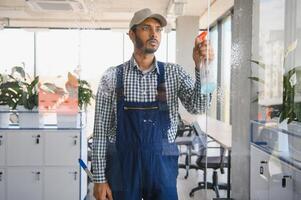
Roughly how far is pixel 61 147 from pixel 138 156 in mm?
1326

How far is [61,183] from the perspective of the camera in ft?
9.53

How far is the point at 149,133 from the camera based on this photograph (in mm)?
1717

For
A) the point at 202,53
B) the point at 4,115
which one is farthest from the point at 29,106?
the point at 202,53

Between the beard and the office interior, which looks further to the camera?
the office interior

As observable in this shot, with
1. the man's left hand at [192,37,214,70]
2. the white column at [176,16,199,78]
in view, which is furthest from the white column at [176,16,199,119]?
the man's left hand at [192,37,214,70]

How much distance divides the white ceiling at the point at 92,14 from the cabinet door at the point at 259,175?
1.05m

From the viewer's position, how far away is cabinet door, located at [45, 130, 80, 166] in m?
2.87

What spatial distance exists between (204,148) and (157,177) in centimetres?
162

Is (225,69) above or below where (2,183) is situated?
above

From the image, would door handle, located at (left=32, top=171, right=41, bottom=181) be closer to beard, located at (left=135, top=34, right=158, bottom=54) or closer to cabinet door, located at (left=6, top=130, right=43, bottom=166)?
cabinet door, located at (left=6, top=130, right=43, bottom=166)

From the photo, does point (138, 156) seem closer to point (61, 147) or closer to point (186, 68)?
point (186, 68)

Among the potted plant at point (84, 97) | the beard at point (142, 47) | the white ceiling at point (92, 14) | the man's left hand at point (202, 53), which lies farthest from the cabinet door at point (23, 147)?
the man's left hand at point (202, 53)

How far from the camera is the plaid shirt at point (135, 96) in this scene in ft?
5.49

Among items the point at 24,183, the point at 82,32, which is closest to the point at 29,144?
the point at 24,183
